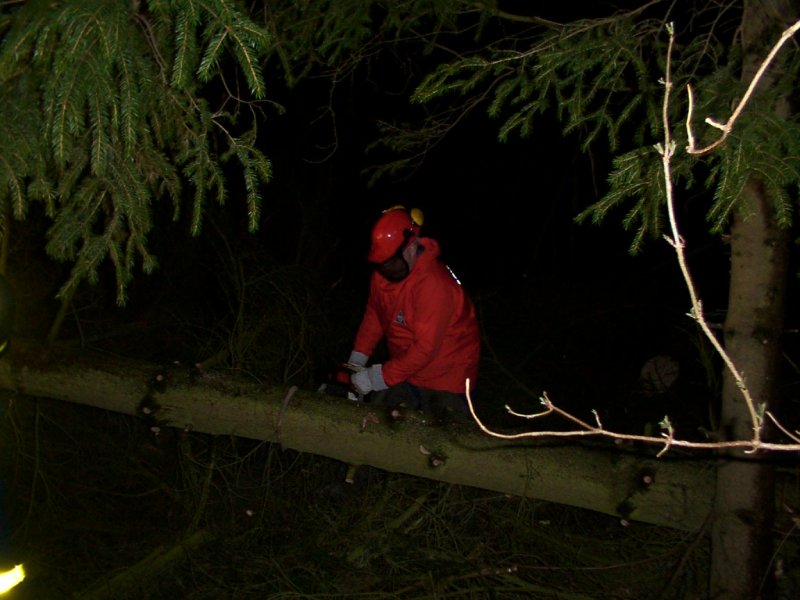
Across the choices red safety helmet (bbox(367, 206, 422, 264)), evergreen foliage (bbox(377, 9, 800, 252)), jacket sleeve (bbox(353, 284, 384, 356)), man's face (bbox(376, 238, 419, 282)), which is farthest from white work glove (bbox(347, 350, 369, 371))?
evergreen foliage (bbox(377, 9, 800, 252))

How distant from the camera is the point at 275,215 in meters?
7.12

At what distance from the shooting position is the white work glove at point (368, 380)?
4.08 m

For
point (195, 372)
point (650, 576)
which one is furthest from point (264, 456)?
point (650, 576)

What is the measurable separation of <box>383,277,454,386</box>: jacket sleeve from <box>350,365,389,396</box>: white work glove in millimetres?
135

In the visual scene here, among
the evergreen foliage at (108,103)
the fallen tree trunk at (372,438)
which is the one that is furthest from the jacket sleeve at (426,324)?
the evergreen foliage at (108,103)

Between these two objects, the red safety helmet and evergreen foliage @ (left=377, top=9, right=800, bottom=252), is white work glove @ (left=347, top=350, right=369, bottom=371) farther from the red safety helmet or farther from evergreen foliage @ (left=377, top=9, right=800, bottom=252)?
evergreen foliage @ (left=377, top=9, right=800, bottom=252)

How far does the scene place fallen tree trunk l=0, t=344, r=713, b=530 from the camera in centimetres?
302

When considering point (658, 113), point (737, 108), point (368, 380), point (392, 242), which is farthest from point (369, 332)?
point (737, 108)

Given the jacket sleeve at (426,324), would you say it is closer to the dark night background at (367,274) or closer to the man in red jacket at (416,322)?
the man in red jacket at (416,322)

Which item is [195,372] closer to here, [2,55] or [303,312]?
[303,312]

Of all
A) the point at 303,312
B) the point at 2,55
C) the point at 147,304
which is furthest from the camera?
the point at 147,304

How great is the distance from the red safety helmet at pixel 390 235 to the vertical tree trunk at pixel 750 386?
5.82ft

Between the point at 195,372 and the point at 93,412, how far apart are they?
1807 mm

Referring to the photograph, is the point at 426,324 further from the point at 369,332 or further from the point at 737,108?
the point at 737,108
